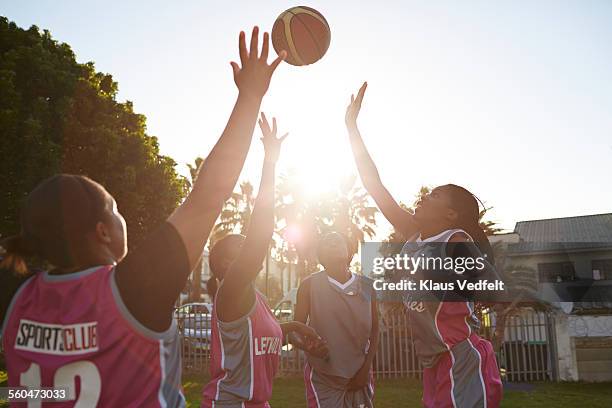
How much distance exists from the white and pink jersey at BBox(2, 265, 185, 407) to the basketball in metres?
3.61

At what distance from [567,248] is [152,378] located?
38.5m

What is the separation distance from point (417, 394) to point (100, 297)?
1211 centimetres

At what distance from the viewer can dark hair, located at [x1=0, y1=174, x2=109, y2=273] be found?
177 cm

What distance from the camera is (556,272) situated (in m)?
35.5

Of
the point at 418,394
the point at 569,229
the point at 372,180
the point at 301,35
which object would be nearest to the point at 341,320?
the point at 372,180

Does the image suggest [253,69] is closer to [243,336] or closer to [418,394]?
[243,336]

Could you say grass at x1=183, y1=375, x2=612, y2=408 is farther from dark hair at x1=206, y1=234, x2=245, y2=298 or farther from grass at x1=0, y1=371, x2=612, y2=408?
dark hair at x1=206, y1=234, x2=245, y2=298

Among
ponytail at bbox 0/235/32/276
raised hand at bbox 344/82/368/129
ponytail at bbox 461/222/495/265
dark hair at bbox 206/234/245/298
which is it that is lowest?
ponytail at bbox 0/235/32/276

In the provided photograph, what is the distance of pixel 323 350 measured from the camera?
4754 millimetres

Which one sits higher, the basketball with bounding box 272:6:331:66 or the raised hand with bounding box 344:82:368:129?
the basketball with bounding box 272:6:331:66

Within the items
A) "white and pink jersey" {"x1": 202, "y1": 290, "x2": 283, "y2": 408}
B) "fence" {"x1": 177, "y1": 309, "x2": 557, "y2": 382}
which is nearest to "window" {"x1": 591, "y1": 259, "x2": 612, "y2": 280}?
"fence" {"x1": 177, "y1": 309, "x2": 557, "y2": 382}

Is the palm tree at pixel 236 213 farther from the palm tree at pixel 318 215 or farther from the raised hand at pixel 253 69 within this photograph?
the raised hand at pixel 253 69

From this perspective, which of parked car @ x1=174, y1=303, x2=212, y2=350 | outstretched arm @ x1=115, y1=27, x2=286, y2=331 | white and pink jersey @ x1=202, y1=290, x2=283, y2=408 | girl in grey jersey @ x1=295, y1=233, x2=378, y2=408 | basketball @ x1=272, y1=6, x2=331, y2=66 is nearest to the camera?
outstretched arm @ x1=115, y1=27, x2=286, y2=331

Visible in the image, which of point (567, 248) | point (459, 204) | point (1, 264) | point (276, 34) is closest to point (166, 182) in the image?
point (276, 34)
